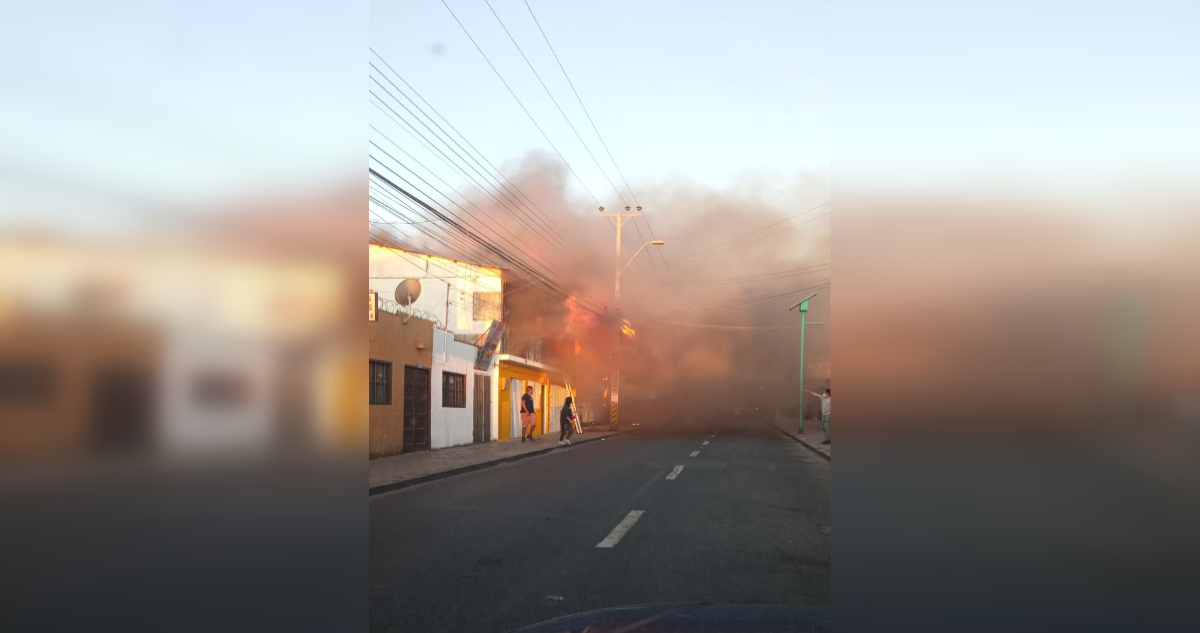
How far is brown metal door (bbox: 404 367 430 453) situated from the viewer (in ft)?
43.2

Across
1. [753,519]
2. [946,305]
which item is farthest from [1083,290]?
[753,519]

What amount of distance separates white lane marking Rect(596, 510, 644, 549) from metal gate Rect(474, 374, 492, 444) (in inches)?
366

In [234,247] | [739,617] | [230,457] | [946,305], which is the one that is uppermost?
[234,247]

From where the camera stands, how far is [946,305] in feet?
5.08

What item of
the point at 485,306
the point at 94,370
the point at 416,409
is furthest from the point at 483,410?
the point at 94,370

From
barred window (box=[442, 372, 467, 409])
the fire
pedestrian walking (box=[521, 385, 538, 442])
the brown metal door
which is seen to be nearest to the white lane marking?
the brown metal door

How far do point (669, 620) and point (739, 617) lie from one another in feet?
0.91

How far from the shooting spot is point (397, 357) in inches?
500

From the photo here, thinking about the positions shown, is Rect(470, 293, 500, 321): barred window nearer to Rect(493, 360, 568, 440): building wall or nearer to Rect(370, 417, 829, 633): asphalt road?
Rect(493, 360, 568, 440): building wall

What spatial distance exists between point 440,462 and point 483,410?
4526mm

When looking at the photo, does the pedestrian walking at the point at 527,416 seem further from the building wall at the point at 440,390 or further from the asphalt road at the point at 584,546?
the asphalt road at the point at 584,546

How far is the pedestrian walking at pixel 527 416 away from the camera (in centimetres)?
1753

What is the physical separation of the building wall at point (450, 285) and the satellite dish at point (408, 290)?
9 cm

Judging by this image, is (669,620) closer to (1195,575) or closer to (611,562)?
(1195,575)
